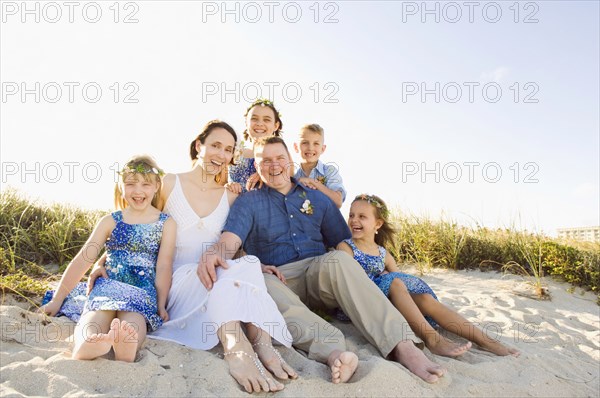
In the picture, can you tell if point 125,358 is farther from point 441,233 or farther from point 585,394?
point 441,233

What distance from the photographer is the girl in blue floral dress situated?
500 centimetres

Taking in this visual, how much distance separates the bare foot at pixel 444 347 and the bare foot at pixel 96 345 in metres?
2.30

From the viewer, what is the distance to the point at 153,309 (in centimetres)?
343

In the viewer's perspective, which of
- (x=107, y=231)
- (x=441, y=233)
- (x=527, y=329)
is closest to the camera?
(x=107, y=231)

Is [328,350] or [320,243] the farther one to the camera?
[320,243]

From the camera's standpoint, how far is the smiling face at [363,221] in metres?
4.35

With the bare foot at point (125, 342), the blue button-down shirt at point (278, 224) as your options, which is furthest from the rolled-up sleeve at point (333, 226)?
the bare foot at point (125, 342)

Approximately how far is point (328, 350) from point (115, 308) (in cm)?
143

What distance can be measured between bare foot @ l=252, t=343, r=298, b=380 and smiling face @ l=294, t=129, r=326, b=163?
2.62 metres

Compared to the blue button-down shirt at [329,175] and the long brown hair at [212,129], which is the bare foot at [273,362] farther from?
the blue button-down shirt at [329,175]

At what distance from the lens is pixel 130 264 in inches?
144

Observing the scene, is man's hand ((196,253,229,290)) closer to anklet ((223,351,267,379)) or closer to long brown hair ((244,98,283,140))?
anklet ((223,351,267,379))

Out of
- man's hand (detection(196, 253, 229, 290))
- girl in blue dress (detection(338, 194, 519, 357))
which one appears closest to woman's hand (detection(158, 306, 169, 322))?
man's hand (detection(196, 253, 229, 290))

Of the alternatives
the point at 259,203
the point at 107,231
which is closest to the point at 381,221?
the point at 259,203
